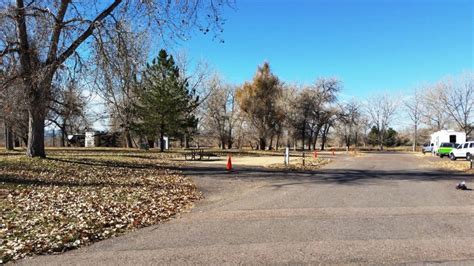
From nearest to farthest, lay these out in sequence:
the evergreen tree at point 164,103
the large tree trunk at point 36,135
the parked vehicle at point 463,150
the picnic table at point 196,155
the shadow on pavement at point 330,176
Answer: the shadow on pavement at point 330,176 < the large tree trunk at point 36,135 < the picnic table at point 196,155 < the parked vehicle at point 463,150 < the evergreen tree at point 164,103

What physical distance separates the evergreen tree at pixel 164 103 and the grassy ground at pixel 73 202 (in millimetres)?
23327

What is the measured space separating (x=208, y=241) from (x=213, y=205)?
4.16 metres

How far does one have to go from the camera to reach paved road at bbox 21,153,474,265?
6004 millimetres

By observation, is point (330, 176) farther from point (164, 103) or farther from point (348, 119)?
point (348, 119)

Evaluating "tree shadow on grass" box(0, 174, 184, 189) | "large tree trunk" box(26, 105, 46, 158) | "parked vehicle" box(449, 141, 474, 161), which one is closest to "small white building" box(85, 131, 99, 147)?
"large tree trunk" box(26, 105, 46, 158)

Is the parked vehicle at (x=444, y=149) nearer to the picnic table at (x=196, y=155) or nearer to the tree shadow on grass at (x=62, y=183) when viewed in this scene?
the picnic table at (x=196, y=155)

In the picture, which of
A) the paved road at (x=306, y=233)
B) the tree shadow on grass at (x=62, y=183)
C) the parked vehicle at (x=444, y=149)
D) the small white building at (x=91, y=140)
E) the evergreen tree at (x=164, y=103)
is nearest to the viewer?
the paved road at (x=306, y=233)

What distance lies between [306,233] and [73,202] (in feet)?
20.8

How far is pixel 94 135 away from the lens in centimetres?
6456

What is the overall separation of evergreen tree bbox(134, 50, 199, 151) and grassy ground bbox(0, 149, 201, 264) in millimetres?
23327

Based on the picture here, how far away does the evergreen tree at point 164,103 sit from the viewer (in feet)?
140

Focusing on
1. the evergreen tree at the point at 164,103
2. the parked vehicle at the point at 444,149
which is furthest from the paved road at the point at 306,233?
the parked vehicle at the point at 444,149

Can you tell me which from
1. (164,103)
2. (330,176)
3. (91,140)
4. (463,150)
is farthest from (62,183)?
(91,140)

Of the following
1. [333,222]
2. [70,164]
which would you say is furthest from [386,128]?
[333,222]
